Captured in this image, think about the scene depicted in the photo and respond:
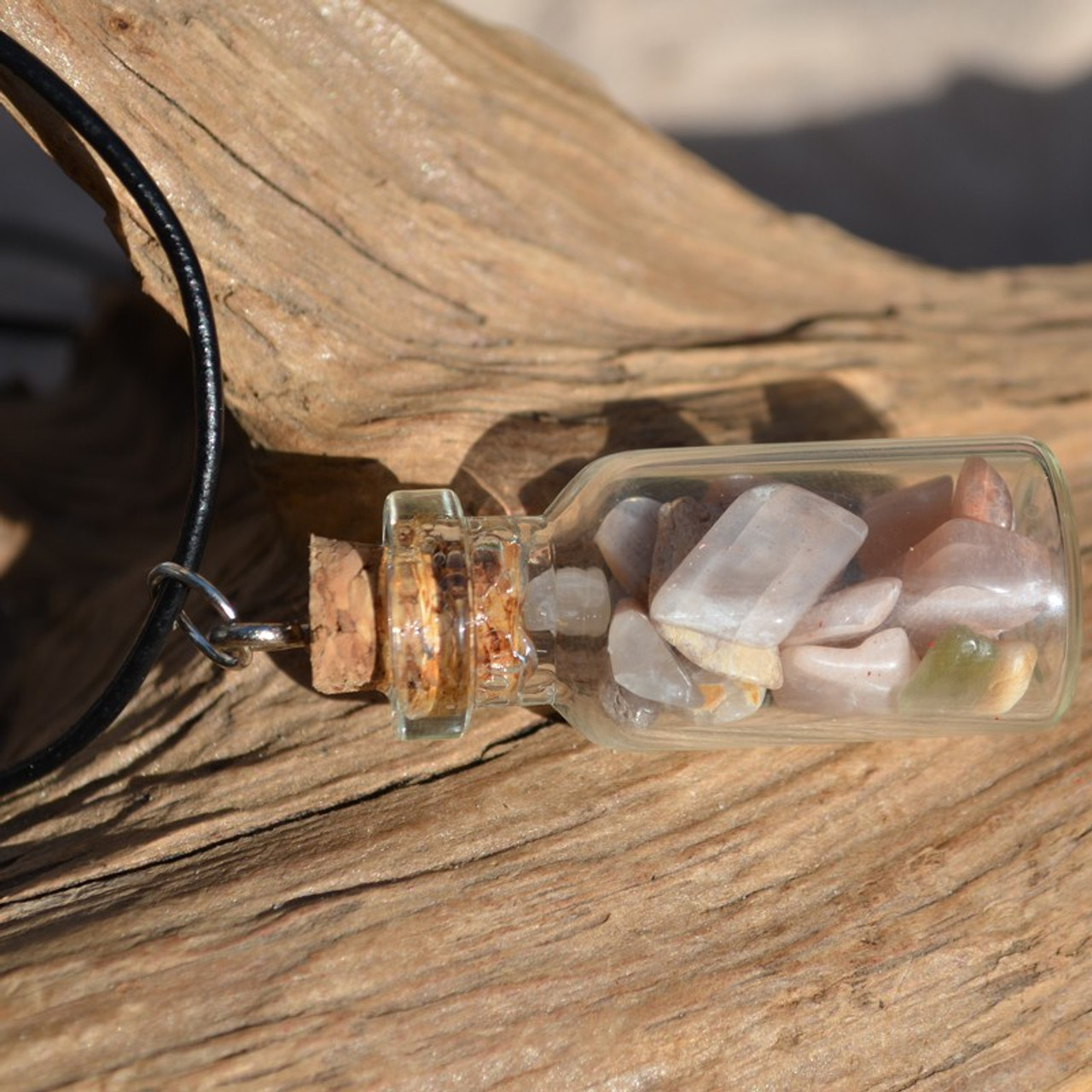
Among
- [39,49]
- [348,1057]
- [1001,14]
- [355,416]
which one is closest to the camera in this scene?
[348,1057]

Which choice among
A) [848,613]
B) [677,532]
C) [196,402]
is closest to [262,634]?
[196,402]

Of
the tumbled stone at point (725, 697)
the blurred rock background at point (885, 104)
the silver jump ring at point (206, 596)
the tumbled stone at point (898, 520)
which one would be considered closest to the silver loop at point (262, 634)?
the silver jump ring at point (206, 596)

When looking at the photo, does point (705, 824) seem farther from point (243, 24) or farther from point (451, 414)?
point (243, 24)

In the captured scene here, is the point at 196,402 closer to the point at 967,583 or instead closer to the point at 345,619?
the point at 345,619

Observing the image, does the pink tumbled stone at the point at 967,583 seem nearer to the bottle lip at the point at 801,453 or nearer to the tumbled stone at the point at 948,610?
the tumbled stone at the point at 948,610

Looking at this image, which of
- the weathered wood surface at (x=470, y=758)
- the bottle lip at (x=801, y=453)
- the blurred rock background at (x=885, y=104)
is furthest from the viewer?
the blurred rock background at (x=885, y=104)

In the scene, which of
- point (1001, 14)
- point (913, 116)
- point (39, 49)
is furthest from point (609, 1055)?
point (1001, 14)

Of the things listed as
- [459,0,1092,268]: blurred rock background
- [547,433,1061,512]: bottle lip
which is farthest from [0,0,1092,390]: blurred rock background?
[547,433,1061,512]: bottle lip
